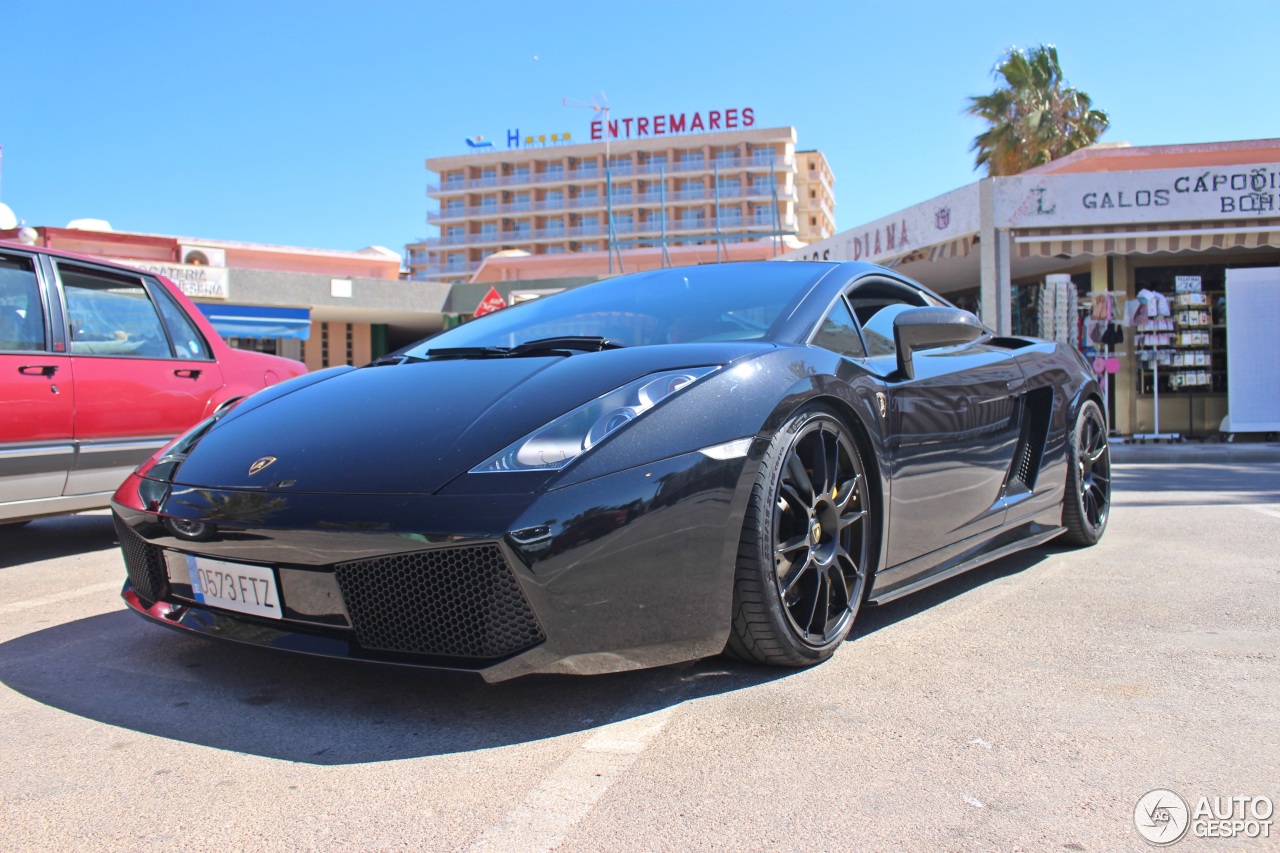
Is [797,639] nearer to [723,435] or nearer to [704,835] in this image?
[723,435]

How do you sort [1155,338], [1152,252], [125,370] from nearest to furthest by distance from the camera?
[125,370] < [1152,252] < [1155,338]

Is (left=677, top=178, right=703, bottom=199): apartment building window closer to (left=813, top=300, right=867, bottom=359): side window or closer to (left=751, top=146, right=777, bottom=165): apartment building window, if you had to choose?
(left=751, top=146, right=777, bottom=165): apartment building window

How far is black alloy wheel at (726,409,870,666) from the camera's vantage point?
226 cm

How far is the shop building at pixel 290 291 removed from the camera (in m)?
23.1

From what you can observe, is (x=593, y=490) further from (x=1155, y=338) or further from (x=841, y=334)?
(x=1155, y=338)

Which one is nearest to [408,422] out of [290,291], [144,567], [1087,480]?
[144,567]

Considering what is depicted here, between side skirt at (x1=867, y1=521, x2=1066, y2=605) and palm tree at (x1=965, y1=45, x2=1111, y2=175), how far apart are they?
72.6 ft

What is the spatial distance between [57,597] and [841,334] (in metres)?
2.89

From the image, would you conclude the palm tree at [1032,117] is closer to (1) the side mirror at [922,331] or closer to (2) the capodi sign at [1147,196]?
(2) the capodi sign at [1147,196]

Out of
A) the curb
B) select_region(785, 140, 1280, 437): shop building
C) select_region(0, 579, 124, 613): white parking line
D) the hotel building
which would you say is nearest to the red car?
select_region(0, 579, 124, 613): white parking line

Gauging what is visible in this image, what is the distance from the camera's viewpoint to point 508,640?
197 cm

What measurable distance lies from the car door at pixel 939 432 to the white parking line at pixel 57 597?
2846mm

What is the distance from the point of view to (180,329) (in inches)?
191

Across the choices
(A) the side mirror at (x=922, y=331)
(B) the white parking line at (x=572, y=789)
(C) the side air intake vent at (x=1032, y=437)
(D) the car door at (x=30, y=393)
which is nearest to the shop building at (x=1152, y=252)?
(C) the side air intake vent at (x=1032, y=437)
